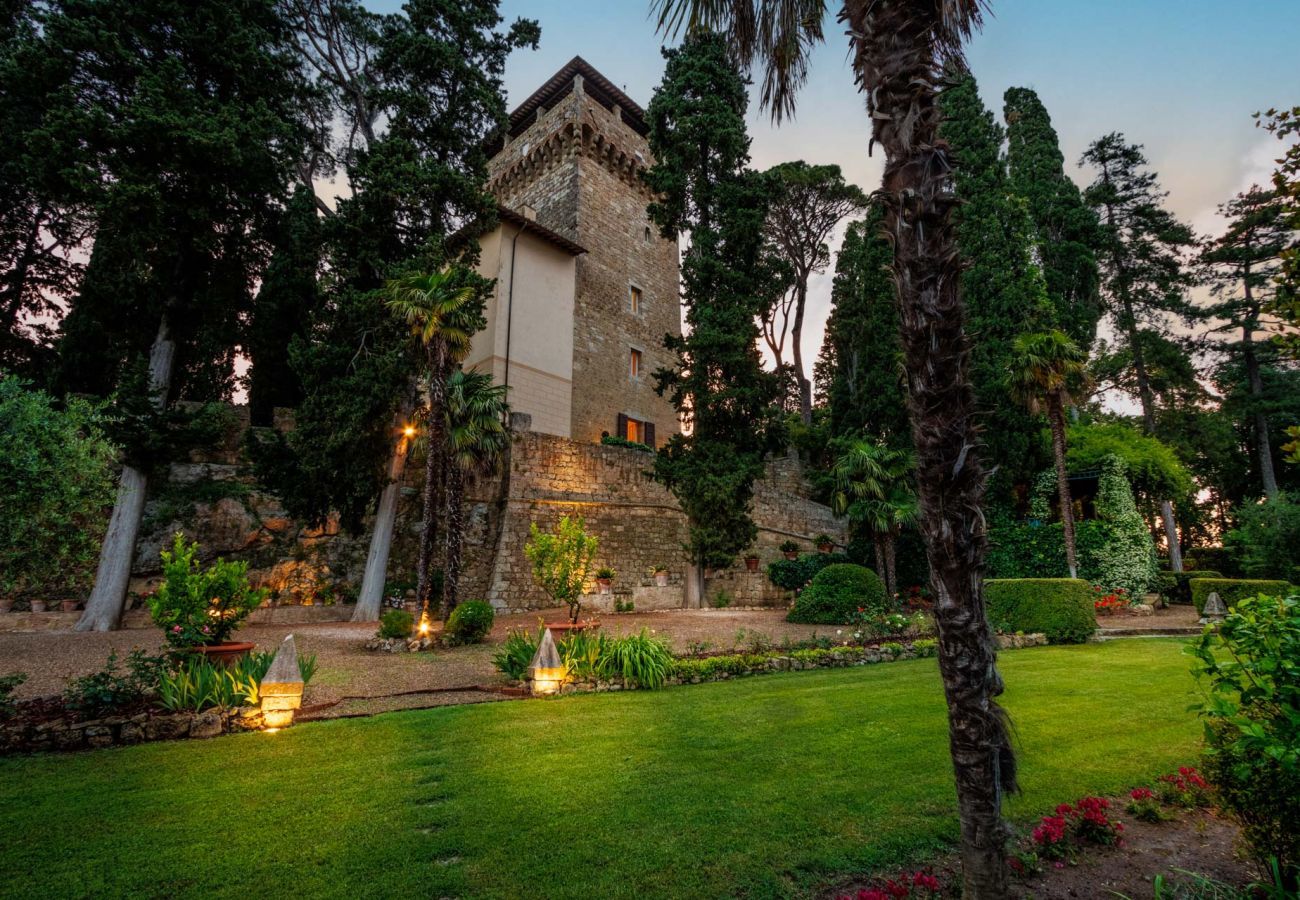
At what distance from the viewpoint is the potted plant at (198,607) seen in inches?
257

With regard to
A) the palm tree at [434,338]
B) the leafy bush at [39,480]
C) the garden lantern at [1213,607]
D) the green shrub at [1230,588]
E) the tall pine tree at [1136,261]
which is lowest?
the garden lantern at [1213,607]

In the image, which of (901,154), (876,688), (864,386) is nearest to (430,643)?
(876,688)

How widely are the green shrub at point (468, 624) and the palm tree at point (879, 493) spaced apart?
11432 millimetres

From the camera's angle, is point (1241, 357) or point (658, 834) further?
point (1241, 357)

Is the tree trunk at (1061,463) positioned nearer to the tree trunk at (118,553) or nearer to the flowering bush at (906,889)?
the flowering bush at (906,889)

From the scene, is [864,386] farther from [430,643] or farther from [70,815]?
[70,815]

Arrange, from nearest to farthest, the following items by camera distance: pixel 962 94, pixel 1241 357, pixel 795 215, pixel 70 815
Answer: pixel 70 815 < pixel 962 94 < pixel 1241 357 < pixel 795 215

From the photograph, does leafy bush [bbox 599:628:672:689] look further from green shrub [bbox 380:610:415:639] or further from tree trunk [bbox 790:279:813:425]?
tree trunk [bbox 790:279:813:425]

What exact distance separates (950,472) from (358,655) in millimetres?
10496

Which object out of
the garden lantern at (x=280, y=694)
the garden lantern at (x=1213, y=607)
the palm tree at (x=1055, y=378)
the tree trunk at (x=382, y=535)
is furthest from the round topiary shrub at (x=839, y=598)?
the garden lantern at (x=280, y=694)

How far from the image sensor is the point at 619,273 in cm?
2484

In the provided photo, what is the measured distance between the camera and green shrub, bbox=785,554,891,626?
45.7 ft

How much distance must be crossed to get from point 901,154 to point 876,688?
267 inches

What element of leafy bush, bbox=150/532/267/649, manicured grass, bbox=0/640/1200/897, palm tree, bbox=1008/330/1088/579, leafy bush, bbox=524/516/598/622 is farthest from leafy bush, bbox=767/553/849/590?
leafy bush, bbox=150/532/267/649
